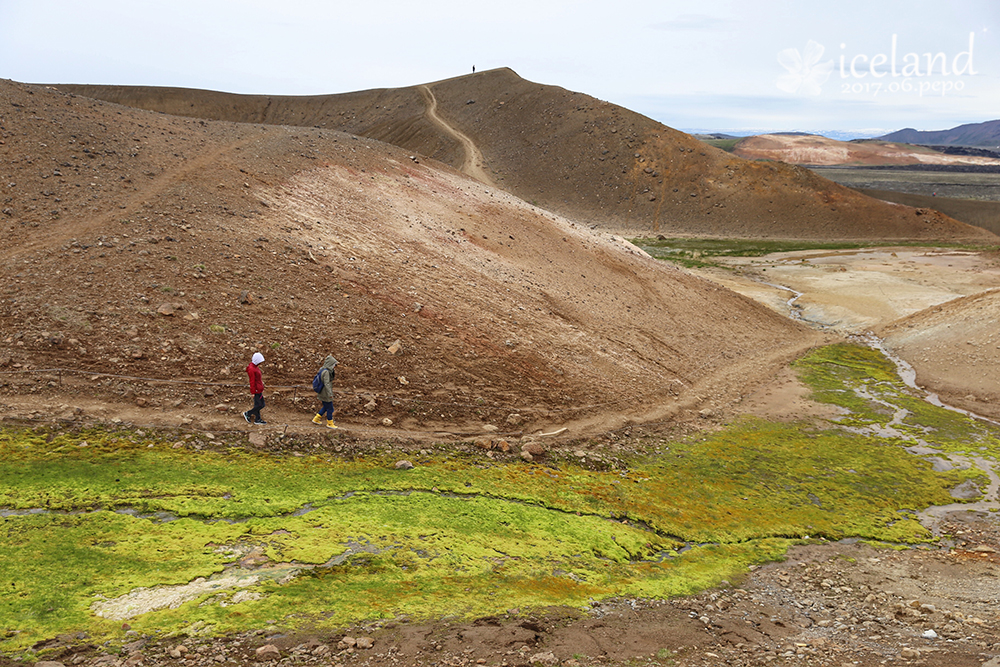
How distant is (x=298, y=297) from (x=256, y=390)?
5842mm

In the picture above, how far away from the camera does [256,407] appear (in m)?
17.6

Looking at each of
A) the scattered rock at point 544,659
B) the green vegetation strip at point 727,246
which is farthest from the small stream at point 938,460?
the green vegetation strip at point 727,246

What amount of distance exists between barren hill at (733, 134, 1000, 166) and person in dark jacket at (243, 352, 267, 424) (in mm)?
184266

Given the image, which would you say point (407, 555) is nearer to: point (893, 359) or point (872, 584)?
point (872, 584)

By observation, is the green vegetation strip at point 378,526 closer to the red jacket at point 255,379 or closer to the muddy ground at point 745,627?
the muddy ground at point 745,627

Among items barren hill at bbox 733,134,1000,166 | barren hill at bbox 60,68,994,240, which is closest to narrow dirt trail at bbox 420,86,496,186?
barren hill at bbox 60,68,994,240

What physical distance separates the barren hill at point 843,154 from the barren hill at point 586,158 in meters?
99.6

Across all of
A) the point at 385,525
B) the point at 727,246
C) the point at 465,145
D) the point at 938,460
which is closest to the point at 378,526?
the point at 385,525

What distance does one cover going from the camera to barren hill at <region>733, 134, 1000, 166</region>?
597 feet

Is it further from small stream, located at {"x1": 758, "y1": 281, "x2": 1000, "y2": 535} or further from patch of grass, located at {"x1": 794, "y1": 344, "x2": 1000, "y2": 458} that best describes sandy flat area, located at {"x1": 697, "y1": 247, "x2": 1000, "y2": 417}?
patch of grass, located at {"x1": 794, "y1": 344, "x2": 1000, "y2": 458}

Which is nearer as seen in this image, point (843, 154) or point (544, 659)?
point (544, 659)

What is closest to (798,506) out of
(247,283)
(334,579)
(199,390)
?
(334,579)

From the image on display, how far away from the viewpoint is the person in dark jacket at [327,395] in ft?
58.5

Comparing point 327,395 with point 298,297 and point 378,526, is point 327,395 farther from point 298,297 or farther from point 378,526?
point 298,297
